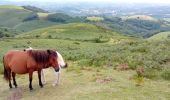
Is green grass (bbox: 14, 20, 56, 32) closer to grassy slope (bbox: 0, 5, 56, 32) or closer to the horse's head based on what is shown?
grassy slope (bbox: 0, 5, 56, 32)

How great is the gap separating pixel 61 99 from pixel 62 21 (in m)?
180

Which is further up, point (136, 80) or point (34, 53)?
point (34, 53)

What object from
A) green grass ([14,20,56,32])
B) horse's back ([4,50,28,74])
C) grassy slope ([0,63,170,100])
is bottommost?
green grass ([14,20,56,32])

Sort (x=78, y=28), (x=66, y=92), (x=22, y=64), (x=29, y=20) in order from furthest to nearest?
1. (x=29, y=20)
2. (x=78, y=28)
3. (x=22, y=64)
4. (x=66, y=92)

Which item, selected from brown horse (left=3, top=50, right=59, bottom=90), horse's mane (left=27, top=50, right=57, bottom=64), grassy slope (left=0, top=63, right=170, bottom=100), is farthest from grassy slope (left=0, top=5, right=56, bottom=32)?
horse's mane (left=27, top=50, right=57, bottom=64)

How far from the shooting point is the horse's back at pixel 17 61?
1623 centimetres

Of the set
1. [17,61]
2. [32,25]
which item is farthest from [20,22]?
[17,61]

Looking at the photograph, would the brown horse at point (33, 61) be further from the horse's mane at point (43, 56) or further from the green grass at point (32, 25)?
the green grass at point (32, 25)

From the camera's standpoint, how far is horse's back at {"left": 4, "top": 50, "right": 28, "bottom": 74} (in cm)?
1623

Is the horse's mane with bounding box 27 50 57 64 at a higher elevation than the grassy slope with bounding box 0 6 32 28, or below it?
higher

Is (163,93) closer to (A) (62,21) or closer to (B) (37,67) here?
(B) (37,67)

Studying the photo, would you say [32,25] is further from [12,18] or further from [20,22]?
[12,18]

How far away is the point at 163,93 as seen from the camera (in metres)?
14.7

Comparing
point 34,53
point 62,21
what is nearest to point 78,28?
point 34,53
